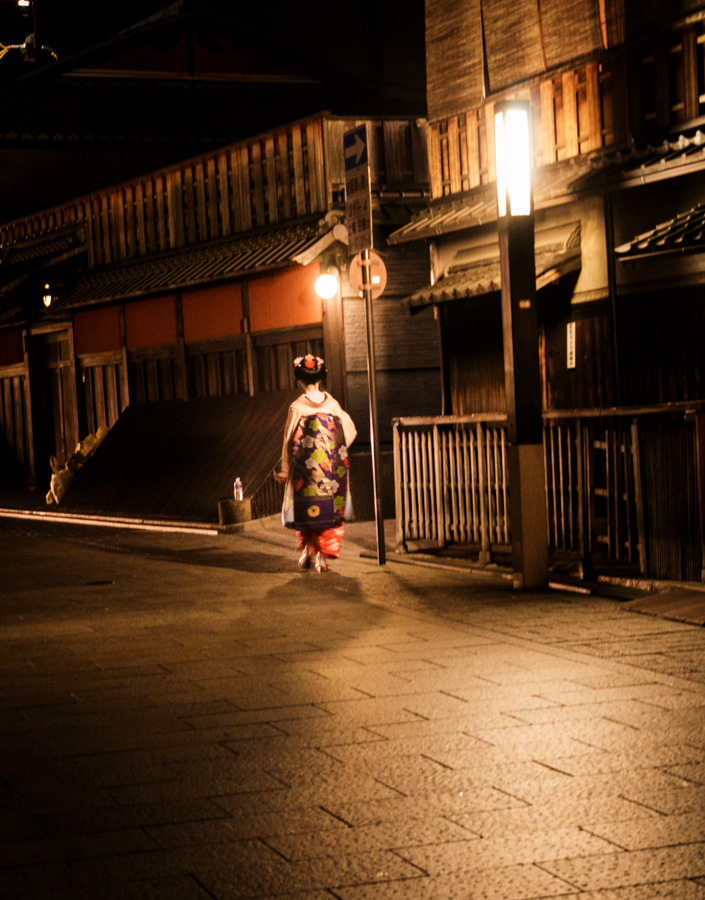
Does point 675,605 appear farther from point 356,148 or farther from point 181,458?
point 181,458

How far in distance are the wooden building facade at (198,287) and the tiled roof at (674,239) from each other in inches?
272

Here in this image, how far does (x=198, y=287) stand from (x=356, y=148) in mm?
8866

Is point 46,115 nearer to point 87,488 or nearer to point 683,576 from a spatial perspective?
point 87,488

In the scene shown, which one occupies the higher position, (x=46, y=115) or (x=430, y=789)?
(x=46, y=115)

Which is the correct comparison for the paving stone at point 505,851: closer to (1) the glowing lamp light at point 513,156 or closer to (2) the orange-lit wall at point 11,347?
(1) the glowing lamp light at point 513,156

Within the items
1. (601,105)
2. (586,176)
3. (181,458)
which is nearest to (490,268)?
(586,176)

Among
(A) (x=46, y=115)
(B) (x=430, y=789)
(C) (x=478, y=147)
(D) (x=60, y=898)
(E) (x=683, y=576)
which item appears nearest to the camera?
(D) (x=60, y=898)

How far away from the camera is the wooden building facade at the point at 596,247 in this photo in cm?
1012

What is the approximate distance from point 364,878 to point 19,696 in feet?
11.3

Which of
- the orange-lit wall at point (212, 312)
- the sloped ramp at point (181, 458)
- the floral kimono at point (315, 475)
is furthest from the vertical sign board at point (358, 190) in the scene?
the orange-lit wall at point (212, 312)

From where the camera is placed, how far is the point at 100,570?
12883 mm

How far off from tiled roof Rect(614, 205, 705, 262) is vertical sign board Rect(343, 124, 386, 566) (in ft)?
8.15

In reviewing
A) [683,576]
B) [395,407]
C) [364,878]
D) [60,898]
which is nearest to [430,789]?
[364,878]

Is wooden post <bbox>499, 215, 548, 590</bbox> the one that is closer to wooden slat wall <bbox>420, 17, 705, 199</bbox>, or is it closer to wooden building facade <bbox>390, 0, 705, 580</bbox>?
wooden building facade <bbox>390, 0, 705, 580</bbox>
